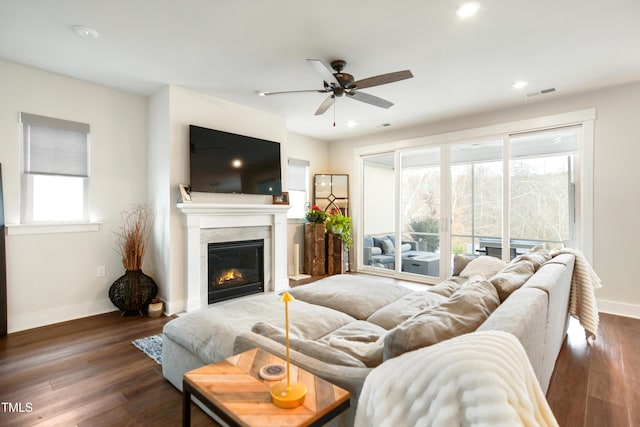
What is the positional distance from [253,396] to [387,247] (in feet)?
16.4

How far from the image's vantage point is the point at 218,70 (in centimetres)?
324

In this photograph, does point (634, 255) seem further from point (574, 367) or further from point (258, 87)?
point (258, 87)

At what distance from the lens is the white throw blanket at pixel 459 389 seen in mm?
736

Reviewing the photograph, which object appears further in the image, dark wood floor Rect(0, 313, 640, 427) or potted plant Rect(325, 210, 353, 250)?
potted plant Rect(325, 210, 353, 250)

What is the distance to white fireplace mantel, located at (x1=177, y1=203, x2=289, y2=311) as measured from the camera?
368cm

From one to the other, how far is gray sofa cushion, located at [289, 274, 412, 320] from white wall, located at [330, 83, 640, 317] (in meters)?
2.73

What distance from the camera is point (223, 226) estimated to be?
4.05m

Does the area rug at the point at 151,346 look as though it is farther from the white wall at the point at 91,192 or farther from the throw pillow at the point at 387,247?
the throw pillow at the point at 387,247

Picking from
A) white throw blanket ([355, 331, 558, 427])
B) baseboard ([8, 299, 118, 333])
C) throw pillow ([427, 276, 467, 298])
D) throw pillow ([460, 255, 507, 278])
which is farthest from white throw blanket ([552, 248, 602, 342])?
baseboard ([8, 299, 118, 333])

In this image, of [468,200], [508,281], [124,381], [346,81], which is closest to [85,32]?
[346,81]

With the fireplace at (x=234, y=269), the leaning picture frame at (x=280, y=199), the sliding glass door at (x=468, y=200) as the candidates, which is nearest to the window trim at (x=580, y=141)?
the sliding glass door at (x=468, y=200)

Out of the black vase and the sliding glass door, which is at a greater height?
the sliding glass door

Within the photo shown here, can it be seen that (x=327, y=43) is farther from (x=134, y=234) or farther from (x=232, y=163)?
(x=134, y=234)

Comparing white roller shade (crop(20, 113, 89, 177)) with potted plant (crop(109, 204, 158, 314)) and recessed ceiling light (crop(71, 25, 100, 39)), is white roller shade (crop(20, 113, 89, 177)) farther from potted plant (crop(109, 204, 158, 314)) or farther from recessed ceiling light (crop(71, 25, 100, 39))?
recessed ceiling light (crop(71, 25, 100, 39))
